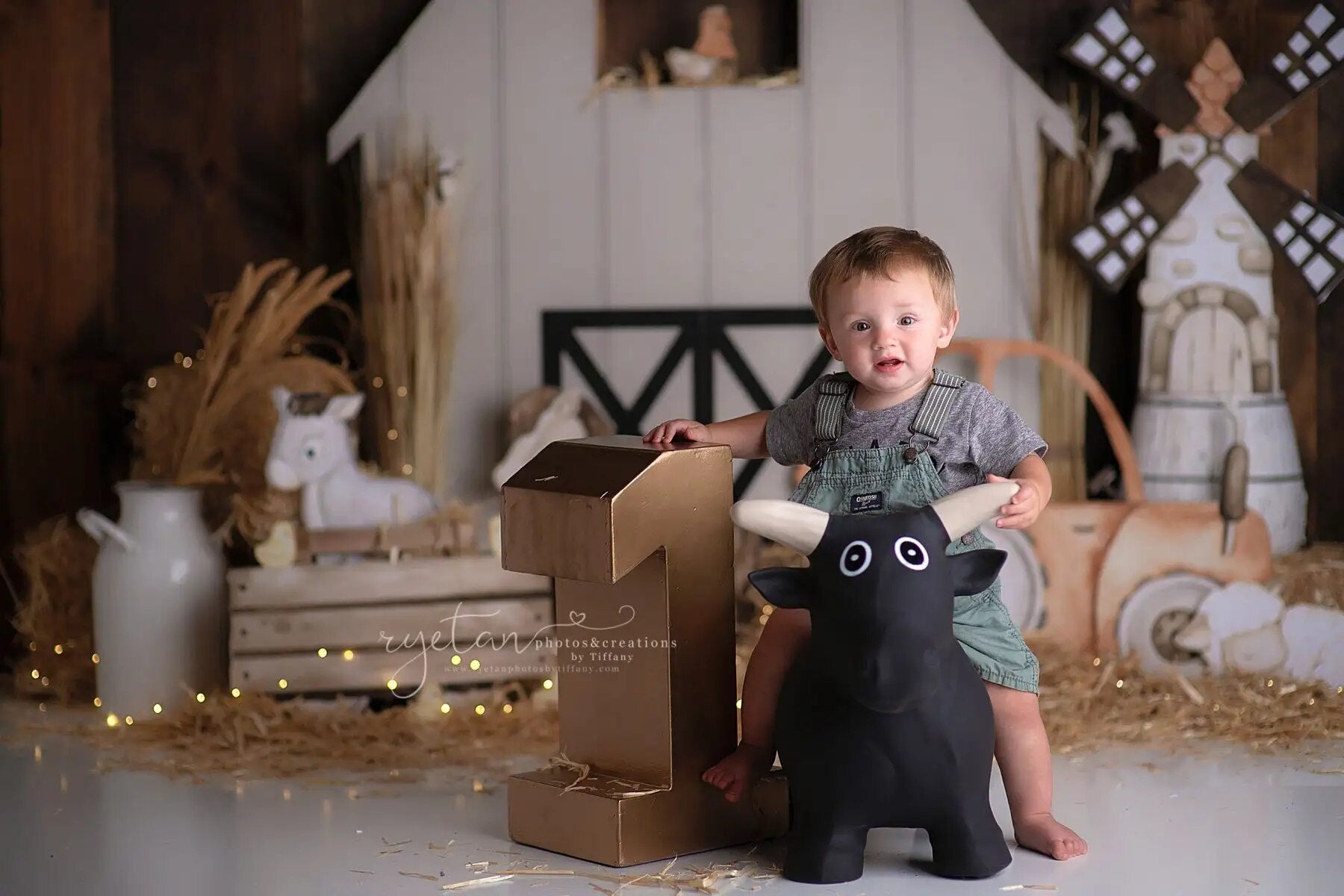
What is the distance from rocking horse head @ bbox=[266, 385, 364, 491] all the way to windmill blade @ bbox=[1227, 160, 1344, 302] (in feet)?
5.82

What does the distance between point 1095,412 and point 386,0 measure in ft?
5.75

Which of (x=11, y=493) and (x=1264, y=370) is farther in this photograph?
(x=11, y=493)

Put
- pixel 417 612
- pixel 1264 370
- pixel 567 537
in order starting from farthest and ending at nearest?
pixel 1264 370, pixel 417 612, pixel 567 537

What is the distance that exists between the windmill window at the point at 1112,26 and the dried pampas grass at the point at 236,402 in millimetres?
1549

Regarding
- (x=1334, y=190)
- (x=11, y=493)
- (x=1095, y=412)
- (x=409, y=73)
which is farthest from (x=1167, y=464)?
(x=11, y=493)

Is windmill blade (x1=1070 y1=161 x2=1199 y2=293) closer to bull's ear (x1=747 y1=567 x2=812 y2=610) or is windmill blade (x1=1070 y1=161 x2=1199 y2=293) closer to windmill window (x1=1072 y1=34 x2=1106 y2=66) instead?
windmill window (x1=1072 y1=34 x2=1106 y2=66)

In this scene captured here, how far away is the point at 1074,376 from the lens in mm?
3076

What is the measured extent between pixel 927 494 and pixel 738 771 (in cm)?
43

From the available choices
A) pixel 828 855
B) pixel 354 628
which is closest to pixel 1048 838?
Result: pixel 828 855

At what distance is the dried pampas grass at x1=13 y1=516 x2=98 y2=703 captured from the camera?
293 centimetres

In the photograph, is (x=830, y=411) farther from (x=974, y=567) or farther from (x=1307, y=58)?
(x=1307, y=58)

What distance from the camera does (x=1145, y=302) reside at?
3043 mm

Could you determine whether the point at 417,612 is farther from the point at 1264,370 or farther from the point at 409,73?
the point at 1264,370

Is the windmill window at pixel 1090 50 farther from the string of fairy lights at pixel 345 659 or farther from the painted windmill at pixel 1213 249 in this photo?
the string of fairy lights at pixel 345 659
